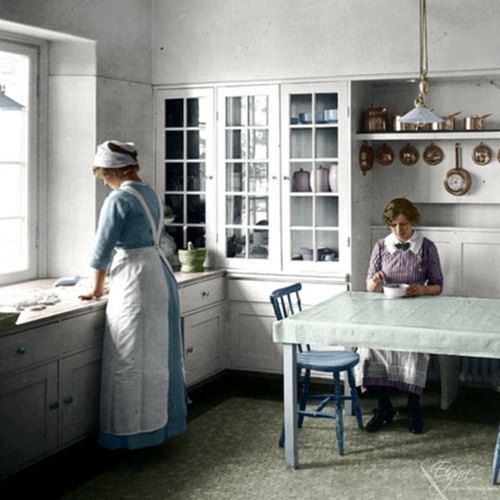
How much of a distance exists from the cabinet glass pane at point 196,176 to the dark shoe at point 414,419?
2467 mm

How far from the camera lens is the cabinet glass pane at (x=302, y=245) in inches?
249

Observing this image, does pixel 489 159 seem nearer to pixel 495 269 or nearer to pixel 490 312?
pixel 495 269

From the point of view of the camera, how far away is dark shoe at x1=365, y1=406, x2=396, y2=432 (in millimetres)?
5156

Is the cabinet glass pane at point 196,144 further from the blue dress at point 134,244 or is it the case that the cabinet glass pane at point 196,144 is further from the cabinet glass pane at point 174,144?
the blue dress at point 134,244

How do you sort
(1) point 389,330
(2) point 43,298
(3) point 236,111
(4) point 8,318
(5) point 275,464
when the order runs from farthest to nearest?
(3) point 236,111 < (2) point 43,298 < (5) point 275,464 < (1) point 389,330 < (4) point 8,318

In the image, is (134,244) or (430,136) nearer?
(134,244)

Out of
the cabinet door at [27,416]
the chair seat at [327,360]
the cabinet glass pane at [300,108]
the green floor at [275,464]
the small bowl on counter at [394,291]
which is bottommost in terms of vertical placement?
the green floor at [275,464]

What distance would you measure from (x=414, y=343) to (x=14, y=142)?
3067mm

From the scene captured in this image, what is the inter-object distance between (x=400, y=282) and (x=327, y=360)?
0.87m

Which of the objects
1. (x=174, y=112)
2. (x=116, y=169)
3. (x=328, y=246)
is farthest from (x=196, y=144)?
(x=116, y=169)

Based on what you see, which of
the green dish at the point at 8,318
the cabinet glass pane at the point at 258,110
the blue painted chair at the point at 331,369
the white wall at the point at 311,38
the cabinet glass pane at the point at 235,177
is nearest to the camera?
the green dish at the point at 8,318

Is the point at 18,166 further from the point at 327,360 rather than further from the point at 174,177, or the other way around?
the point at 327,360

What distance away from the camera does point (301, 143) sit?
6285mm

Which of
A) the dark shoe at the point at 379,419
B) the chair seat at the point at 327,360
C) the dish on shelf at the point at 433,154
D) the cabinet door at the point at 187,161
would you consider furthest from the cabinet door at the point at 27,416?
the dish on shelf at the point at 433,154
